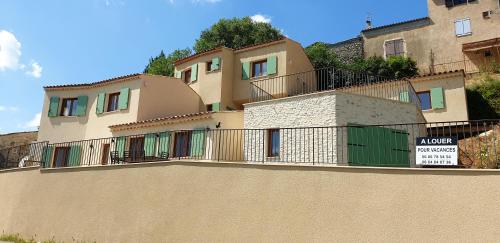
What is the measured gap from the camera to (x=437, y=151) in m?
8.52

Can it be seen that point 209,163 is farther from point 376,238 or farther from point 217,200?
point 376,238

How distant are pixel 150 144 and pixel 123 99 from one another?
4.82 meters

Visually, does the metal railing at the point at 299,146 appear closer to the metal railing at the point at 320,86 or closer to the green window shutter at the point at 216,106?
the metal railing at the point at 320,86

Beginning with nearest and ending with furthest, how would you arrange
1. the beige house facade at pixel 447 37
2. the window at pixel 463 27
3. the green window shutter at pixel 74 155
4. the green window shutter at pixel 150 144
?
the green window shutter at pixel 150 144 < the green window shutter at pixel 74 155 < the beige house facade at pixel 447 37 < the window at pixel 463 27

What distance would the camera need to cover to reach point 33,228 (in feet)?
46.6

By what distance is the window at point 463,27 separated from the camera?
100 ft

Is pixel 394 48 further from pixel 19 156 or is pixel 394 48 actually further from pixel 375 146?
pixel 19 156

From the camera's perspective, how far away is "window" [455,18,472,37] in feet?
100

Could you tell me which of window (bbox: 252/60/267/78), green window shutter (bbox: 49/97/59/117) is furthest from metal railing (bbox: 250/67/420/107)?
green window shutter (bbox: 49/97/59/117)

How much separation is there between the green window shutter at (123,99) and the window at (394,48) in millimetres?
21709

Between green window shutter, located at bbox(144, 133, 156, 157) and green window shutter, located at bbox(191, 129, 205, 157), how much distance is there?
1.90 m

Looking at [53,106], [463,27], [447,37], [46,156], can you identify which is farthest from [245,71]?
[463,27]

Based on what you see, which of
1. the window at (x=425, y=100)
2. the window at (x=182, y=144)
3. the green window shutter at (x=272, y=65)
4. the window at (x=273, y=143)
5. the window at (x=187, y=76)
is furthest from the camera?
the window at (x=187, y=76)

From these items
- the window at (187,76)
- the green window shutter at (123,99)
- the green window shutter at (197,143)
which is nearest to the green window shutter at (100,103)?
the green window shutter at (123,99)
